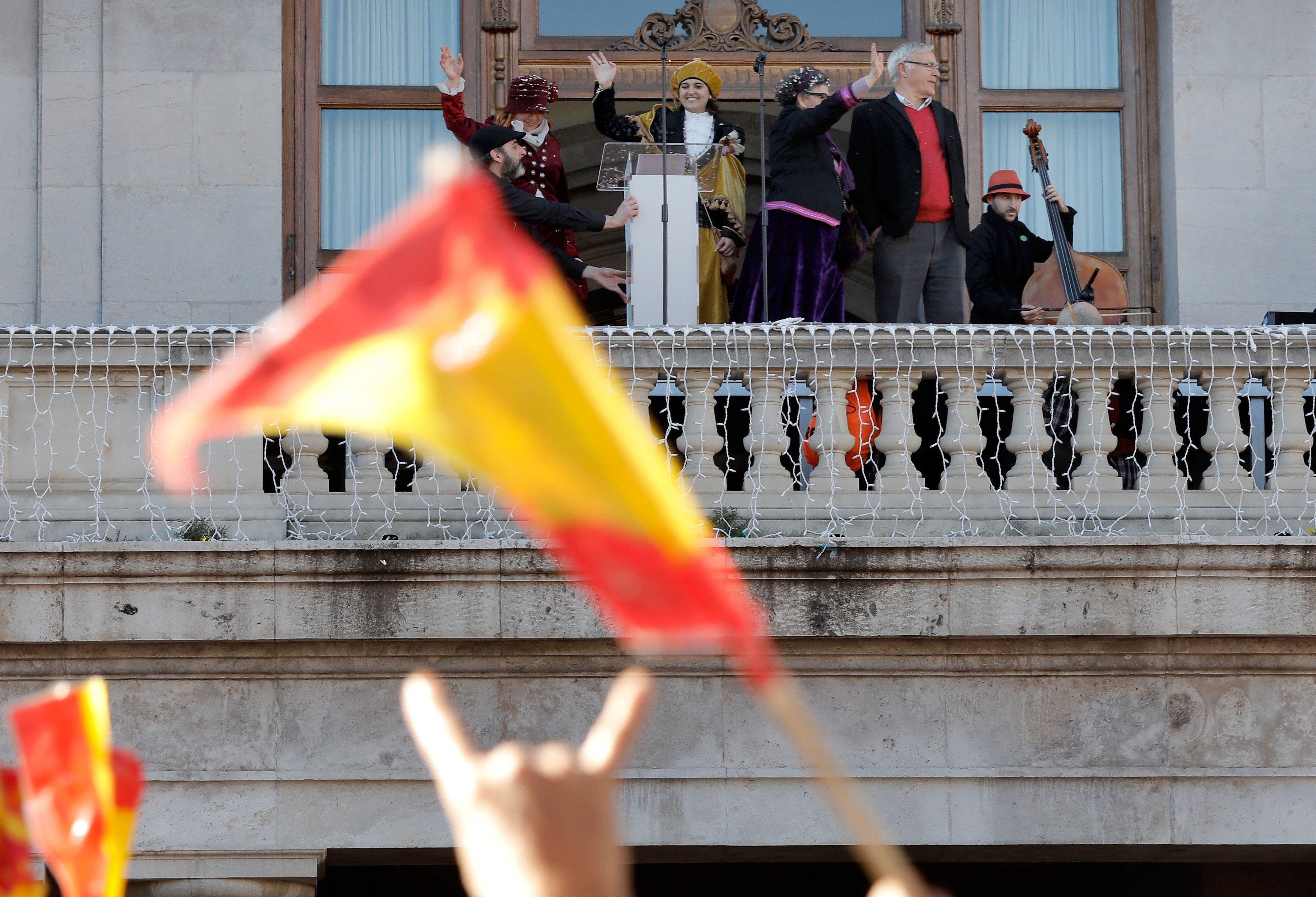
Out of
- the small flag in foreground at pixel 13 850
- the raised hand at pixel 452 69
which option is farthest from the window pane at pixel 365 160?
the small flag in foreground at pixel 13 850

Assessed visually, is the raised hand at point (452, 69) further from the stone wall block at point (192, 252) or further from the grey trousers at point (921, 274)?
the grey trousers at point (921, 274)

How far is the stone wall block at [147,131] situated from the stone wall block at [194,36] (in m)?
0.10

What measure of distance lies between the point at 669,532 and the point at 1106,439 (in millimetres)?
6244

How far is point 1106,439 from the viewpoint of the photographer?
7.90 meters

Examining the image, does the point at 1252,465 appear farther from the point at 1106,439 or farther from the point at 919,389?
the point at 919,389

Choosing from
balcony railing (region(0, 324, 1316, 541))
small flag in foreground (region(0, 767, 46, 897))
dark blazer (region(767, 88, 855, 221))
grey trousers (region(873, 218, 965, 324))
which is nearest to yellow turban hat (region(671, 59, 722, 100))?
dark blazer (region(767, 88, 855, 221))

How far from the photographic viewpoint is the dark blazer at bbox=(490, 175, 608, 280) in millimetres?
8422

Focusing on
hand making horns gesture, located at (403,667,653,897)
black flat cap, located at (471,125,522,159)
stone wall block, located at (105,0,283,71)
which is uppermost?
stone wall block, located at (105,0,283,71)

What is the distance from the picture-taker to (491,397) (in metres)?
1.90

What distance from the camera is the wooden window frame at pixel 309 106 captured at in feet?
39.0

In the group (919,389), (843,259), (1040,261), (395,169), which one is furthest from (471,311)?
(395,169)

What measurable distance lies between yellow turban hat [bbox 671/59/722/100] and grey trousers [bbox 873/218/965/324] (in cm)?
128

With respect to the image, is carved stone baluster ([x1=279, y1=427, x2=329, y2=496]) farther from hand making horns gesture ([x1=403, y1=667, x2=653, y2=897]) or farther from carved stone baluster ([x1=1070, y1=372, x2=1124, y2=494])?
hand making horns gesture ([x1=403, y1=667, x2=653, y2=897])

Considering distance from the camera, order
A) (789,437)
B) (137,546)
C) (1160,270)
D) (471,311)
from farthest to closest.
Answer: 1. (1160,270)
2. (789,437)
3. (137,546)
4. (471,311)
